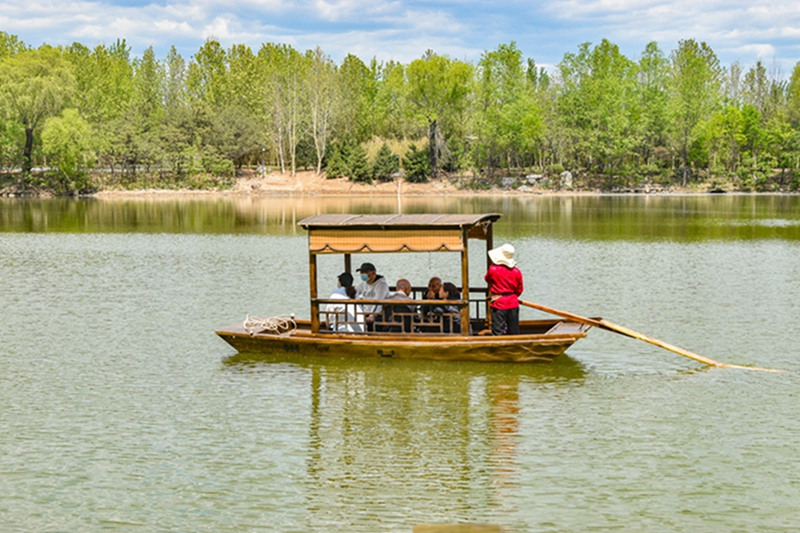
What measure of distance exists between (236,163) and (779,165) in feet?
177

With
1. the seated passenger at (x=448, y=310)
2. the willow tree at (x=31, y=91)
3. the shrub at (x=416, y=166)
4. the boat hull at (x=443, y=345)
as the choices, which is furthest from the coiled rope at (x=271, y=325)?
the shrub at (x=416, y=166)

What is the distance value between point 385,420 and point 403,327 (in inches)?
127

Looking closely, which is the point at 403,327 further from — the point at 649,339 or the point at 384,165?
the point at 384,165

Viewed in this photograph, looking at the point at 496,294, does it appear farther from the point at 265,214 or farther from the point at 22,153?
the point at 22,153

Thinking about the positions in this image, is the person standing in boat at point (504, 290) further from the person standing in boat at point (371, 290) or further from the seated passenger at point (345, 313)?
the seated passenger at point (345, 313)

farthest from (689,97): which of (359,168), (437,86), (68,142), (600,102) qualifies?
(68,142)

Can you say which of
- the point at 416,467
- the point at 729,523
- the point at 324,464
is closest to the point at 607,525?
the point at 729,523

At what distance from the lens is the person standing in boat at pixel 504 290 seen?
50.0ft

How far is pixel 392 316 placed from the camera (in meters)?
15.7

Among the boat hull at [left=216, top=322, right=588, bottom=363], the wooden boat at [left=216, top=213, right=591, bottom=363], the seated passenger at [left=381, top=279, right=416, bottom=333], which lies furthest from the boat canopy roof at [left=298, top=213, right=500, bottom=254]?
the boat hull at [left=216, top=322, right=588, bottom=363]

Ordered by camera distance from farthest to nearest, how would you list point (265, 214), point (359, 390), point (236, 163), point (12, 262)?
point (236, 163) < point (265, 214) < point (12, 262) < point (359, 390)

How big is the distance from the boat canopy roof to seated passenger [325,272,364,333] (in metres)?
1.00

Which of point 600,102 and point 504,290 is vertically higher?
point 600,102

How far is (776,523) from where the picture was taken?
8.97 meters
